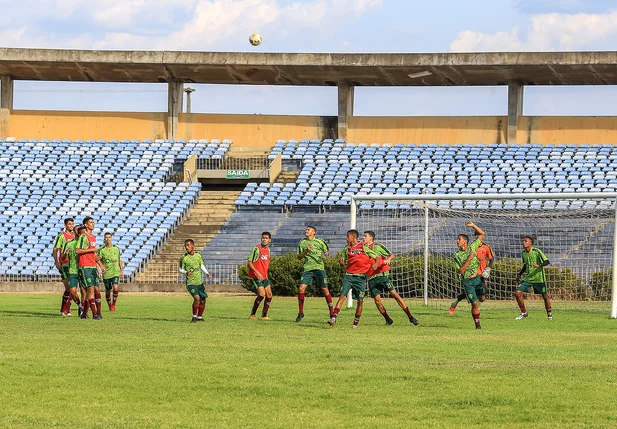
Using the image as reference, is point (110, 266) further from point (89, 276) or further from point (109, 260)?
point (89, 276)

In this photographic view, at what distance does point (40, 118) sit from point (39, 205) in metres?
8.85

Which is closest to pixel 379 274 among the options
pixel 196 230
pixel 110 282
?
pixel 110 282

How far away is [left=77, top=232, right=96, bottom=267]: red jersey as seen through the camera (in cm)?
2053

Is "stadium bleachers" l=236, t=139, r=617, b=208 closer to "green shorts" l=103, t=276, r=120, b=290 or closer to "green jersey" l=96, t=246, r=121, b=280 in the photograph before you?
"green jersey" l=96, t=246, r=121, b=280

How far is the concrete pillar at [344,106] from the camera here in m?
48.9

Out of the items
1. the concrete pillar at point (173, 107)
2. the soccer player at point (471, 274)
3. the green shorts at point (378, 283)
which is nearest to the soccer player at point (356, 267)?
the green shorts at point (378, 283)

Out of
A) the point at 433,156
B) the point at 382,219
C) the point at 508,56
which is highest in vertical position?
the point at 508,56

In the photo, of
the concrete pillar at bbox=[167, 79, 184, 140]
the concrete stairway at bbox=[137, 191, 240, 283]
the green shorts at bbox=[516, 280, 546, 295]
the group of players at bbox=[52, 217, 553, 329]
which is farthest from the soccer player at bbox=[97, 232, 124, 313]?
the concrete pillar at bbox=[167, 79, 184, 140]

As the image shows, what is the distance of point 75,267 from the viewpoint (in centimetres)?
2086

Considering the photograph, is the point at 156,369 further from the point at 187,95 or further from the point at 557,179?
the point at 187,95

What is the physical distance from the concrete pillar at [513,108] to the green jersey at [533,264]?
24.9 m

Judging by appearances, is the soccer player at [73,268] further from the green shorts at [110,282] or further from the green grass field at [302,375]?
the green shorts at [110,282]

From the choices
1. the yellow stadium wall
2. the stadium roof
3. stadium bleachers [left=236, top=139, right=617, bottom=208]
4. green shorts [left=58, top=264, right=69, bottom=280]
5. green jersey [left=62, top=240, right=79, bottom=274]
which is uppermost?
the stadium roof

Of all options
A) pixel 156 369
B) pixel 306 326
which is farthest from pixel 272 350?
pixel 306 326
